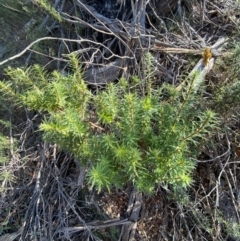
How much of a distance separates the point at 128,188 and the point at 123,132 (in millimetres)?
511

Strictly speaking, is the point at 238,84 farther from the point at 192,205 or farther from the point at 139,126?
the point at 192,205

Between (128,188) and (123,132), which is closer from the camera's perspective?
(123,132)

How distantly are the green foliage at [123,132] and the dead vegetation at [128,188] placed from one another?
0.33 metres

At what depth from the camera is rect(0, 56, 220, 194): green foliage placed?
1.04 meters

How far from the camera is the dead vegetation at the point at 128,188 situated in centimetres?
147

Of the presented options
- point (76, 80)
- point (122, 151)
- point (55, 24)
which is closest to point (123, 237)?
point (122, 151)

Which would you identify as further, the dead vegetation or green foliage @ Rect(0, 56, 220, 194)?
the dead vegetation

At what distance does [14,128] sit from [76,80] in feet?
2.25

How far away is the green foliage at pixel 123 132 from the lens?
1045 millimetres

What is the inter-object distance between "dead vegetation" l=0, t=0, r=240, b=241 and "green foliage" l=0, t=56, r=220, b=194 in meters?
0.33

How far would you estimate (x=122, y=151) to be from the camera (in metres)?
1.04

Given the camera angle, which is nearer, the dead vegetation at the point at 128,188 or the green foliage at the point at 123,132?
the green foliage at the point at 123,132

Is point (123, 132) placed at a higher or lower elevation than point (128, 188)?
higher

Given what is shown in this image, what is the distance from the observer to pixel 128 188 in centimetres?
154
